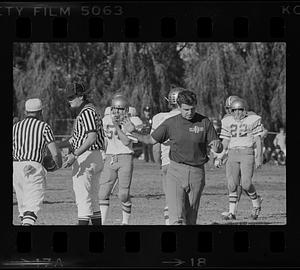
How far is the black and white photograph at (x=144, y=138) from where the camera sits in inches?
628

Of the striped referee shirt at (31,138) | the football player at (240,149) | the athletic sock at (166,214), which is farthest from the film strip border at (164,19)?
the athletic sock at (166,214)

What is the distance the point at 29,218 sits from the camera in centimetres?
1609

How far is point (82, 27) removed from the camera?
52.1ft

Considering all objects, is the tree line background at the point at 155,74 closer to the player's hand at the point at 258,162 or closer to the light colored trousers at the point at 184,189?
the player's hand at the point at 258,162

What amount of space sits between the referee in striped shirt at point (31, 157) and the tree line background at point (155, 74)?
0.33ft

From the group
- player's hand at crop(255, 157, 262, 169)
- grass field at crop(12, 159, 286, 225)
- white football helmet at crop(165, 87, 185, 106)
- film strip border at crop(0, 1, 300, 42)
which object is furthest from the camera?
player's hand at crop(255, 157, 262, 169)

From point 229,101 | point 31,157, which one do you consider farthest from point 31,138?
point 229,101

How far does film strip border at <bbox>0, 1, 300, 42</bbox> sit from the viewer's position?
15.8 m

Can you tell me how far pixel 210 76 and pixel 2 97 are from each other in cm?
208

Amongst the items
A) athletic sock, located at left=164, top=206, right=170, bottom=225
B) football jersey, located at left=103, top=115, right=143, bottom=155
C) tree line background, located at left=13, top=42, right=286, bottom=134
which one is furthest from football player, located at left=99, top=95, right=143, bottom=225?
athletic sock, located at left=164, top=206, right=170, bottom=225

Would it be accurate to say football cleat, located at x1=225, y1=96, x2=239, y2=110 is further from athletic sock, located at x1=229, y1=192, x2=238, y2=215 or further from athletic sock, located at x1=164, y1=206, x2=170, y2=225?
athletic sock, located at x1=164, y1=206, x2=170, y2=225

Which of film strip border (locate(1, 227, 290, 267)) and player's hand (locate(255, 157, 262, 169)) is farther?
player's hand (locate(255, 157, 262, 169))

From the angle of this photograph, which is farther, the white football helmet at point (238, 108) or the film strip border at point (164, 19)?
the white football helmet at point (238, 108)

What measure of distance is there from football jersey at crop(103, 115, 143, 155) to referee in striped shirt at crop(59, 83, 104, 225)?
6 centimetres
